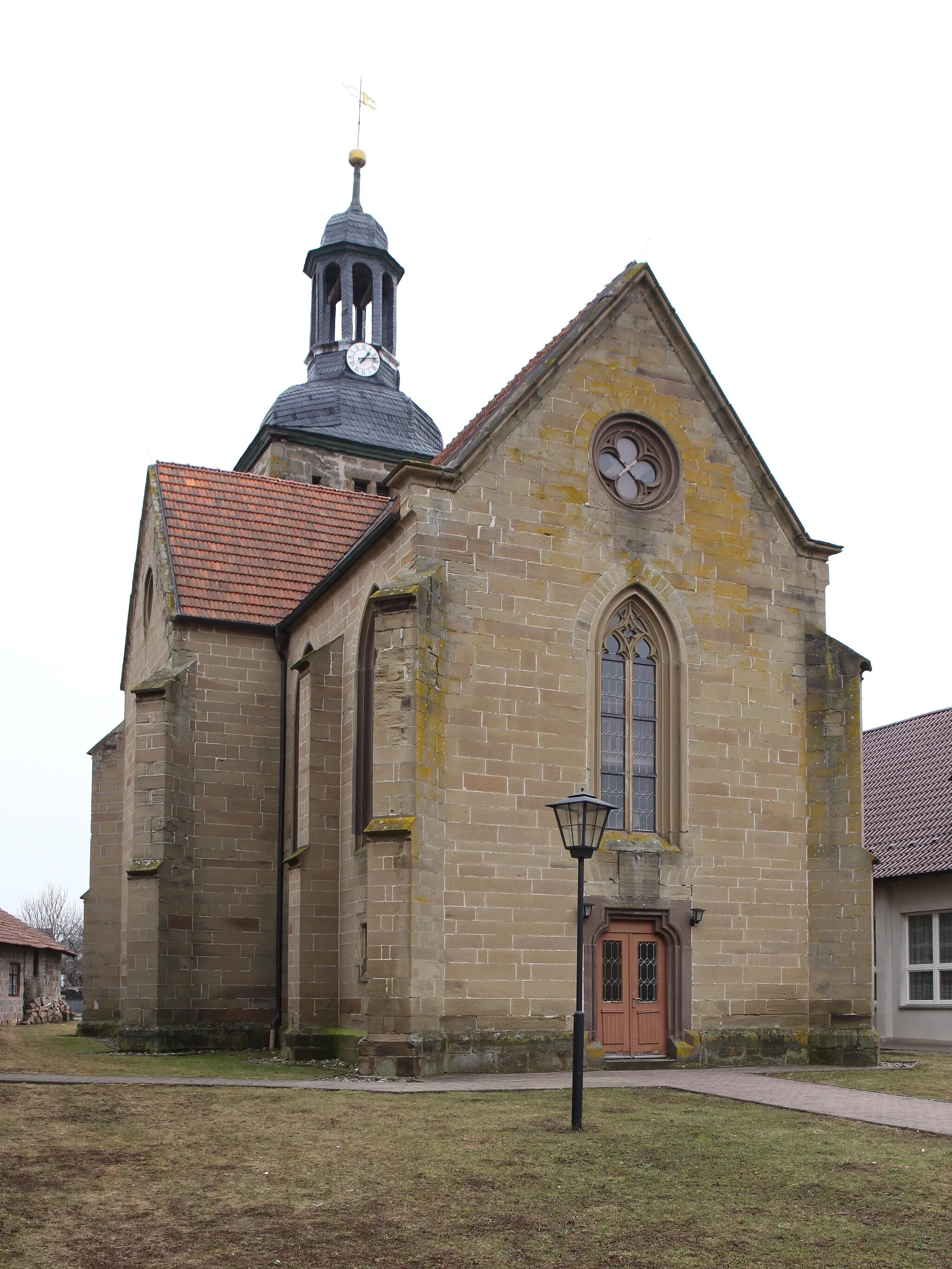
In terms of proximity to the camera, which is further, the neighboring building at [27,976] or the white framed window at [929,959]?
the neighboring building at [27,976]

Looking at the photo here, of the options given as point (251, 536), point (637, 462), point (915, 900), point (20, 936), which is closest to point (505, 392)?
point (637, 462)

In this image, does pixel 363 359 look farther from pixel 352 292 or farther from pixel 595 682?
pixel 595 682

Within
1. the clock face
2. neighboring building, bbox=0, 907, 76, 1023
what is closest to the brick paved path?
neighboring building, bbox=0, 907, 76, 1023

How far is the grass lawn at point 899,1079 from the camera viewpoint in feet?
53.2

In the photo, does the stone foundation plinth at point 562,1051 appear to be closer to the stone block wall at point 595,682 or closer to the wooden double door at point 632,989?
the stone block wall at point 595,682

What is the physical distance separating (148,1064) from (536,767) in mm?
7241

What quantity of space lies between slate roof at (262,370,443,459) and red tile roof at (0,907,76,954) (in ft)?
56.5

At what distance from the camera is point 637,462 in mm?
21141

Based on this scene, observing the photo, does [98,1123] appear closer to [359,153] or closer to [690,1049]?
[690,1049]

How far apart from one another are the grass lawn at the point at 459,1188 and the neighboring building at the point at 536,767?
4937 millimetres

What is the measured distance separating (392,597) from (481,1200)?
10197 millimetres

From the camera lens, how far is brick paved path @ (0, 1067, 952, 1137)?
1391 cm

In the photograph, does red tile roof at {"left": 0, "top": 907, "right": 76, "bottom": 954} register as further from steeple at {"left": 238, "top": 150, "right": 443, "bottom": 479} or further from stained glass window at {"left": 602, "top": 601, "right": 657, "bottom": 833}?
stained glass window at {"left": 602, "top": 601, "right": 657, "bottom": 833}

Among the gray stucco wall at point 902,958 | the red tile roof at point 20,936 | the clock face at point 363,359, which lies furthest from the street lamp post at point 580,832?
the red tile roof at point 20,936
